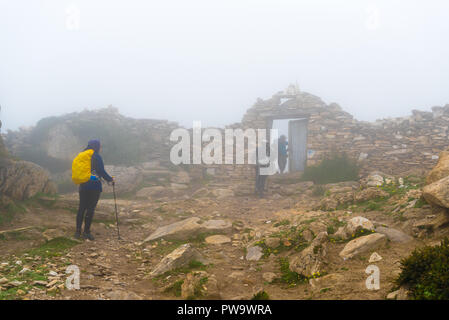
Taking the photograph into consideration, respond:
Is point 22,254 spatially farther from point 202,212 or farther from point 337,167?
point 337,167

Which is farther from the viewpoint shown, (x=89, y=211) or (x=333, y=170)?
(x=333, y=170)

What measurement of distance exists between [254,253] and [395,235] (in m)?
2.39

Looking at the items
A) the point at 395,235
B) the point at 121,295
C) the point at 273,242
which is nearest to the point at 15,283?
the point at 121,295

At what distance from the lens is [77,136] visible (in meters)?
15.1

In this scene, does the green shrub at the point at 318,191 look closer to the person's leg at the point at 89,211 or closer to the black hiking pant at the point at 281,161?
the black hiking pant at the point at 281,161

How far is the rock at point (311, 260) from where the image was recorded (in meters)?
4.04

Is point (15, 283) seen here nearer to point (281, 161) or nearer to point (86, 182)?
point (86, 182)

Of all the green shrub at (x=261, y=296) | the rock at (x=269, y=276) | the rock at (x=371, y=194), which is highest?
the rock at (x=371, y=194)

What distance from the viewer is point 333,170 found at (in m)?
12.8

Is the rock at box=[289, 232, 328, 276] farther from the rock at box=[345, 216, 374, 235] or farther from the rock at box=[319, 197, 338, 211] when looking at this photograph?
the rock at box=[319, 197, 338, 211]

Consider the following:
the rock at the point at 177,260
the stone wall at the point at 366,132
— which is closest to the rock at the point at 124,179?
the stone wall at the point at 366,132

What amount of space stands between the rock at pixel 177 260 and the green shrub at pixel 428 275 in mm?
3058

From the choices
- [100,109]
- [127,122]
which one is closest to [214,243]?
[127,122]

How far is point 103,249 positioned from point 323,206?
5610 millimetres
